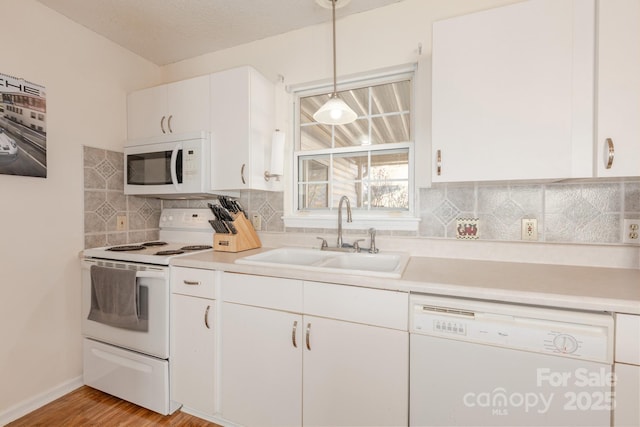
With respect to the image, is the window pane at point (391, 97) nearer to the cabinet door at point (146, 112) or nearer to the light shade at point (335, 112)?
the light shade at point (335, 112)

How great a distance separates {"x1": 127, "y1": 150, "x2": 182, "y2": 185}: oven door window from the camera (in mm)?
2072

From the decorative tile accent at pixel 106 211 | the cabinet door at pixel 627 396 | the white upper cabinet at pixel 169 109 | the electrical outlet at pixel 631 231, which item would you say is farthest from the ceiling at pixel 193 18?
the cabinet door at pixel 627 396

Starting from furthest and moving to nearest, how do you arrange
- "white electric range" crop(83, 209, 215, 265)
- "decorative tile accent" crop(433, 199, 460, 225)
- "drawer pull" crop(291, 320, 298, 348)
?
"white electric range" crop(83, 209, 215, 265) → "decorative tile accent" crop(433, 199, 460, 225) → "drawer pull" crop(291, 320, 298, 348)

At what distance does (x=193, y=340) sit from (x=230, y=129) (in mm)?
1337

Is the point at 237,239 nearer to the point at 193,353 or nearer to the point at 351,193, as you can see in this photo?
the point at 193,353

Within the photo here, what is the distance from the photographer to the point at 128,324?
5.66 feet

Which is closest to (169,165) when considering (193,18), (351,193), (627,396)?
(193,18)

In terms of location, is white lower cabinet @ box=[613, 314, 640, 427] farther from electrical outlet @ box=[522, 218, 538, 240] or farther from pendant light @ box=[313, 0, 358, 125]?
pendant light @ box=[313, 0, 358, 125]

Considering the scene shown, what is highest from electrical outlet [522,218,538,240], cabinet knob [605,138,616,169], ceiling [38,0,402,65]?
ceiling [38,0,402,65]

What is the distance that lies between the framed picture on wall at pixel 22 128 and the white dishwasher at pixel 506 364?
2260 millimetres

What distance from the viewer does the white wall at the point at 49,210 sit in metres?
1.67

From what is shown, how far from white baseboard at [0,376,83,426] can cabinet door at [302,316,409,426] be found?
1.69m

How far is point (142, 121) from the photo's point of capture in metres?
2.25

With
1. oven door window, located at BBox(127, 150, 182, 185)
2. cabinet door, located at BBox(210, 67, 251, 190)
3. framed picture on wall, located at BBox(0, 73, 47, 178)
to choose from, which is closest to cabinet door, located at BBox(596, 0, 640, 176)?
cabinet door, located at BBox(210, 67, 251, 190)
